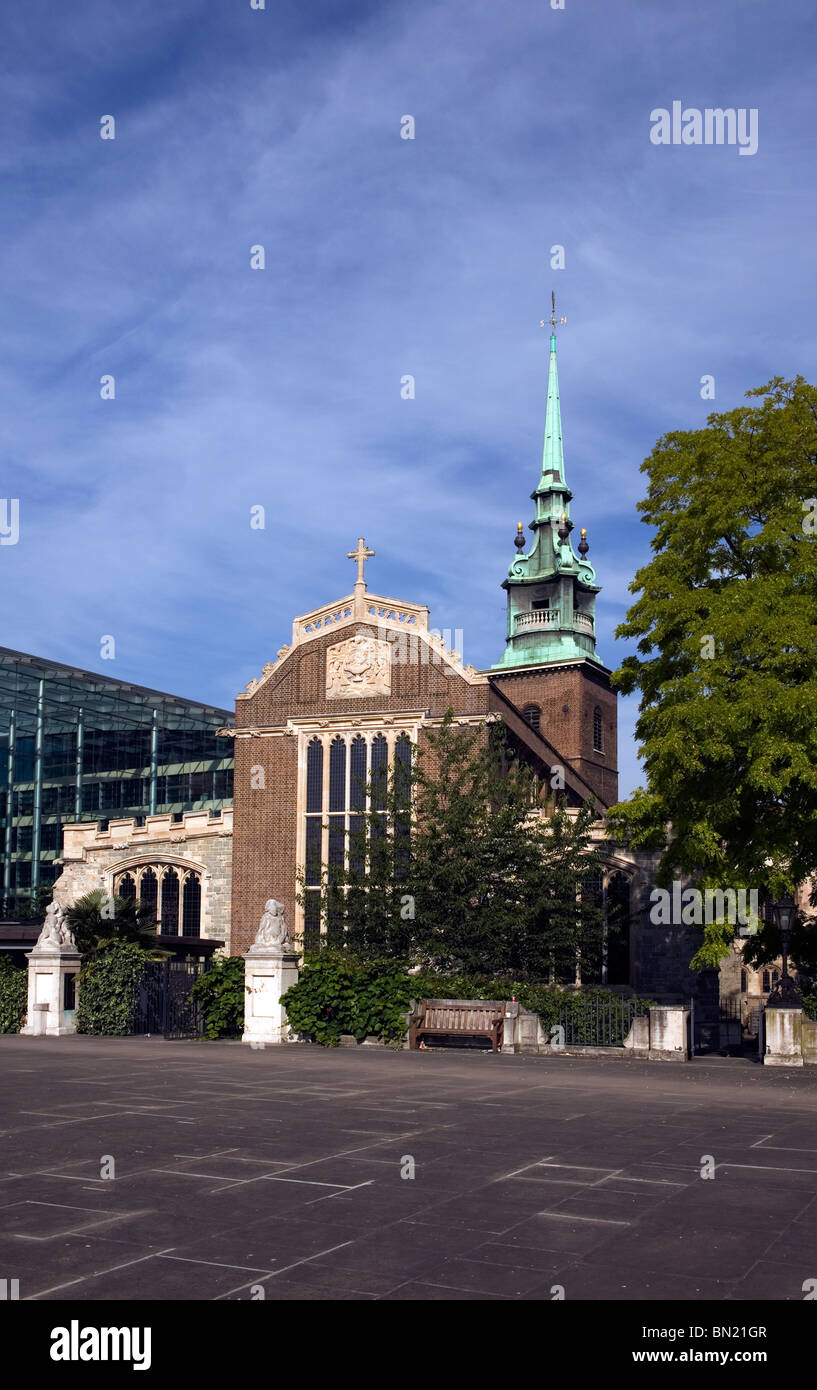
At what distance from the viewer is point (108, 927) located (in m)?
27.1

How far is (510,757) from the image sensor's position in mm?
39281

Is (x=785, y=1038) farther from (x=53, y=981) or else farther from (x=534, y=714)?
(x=534, y=714)

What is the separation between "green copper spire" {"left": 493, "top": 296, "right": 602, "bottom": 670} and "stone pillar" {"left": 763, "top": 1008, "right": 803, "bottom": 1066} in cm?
4398

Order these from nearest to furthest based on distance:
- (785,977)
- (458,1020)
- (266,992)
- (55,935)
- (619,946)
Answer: (785,977) → (458,1020) → (266,992) → (55,935) → (619,946)

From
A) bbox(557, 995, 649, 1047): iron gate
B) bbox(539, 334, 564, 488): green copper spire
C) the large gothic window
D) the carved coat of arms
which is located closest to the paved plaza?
bbox(557, 995, 649, 1047): iron gate

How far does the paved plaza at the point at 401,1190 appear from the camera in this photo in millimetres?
6008

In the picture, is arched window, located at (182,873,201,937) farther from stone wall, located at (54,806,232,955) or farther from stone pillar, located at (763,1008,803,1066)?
stone pillar, located at (763,1008,803,1066)

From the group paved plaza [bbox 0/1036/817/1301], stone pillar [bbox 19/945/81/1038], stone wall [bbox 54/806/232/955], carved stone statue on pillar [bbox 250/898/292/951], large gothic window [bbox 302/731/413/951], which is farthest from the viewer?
stone wall [bbox 54/806/232/955]

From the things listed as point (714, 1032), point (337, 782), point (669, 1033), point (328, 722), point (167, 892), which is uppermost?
point (328, 722)

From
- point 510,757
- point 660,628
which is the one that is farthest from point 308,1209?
point 510,757

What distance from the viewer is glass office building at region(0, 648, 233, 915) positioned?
190ft

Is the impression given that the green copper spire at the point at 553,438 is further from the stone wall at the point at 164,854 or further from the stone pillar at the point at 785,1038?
the stone pillar at the point at 785,1038

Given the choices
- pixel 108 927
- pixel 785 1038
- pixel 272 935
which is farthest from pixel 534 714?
pixel 785 1038

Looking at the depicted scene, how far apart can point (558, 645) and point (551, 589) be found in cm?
332
